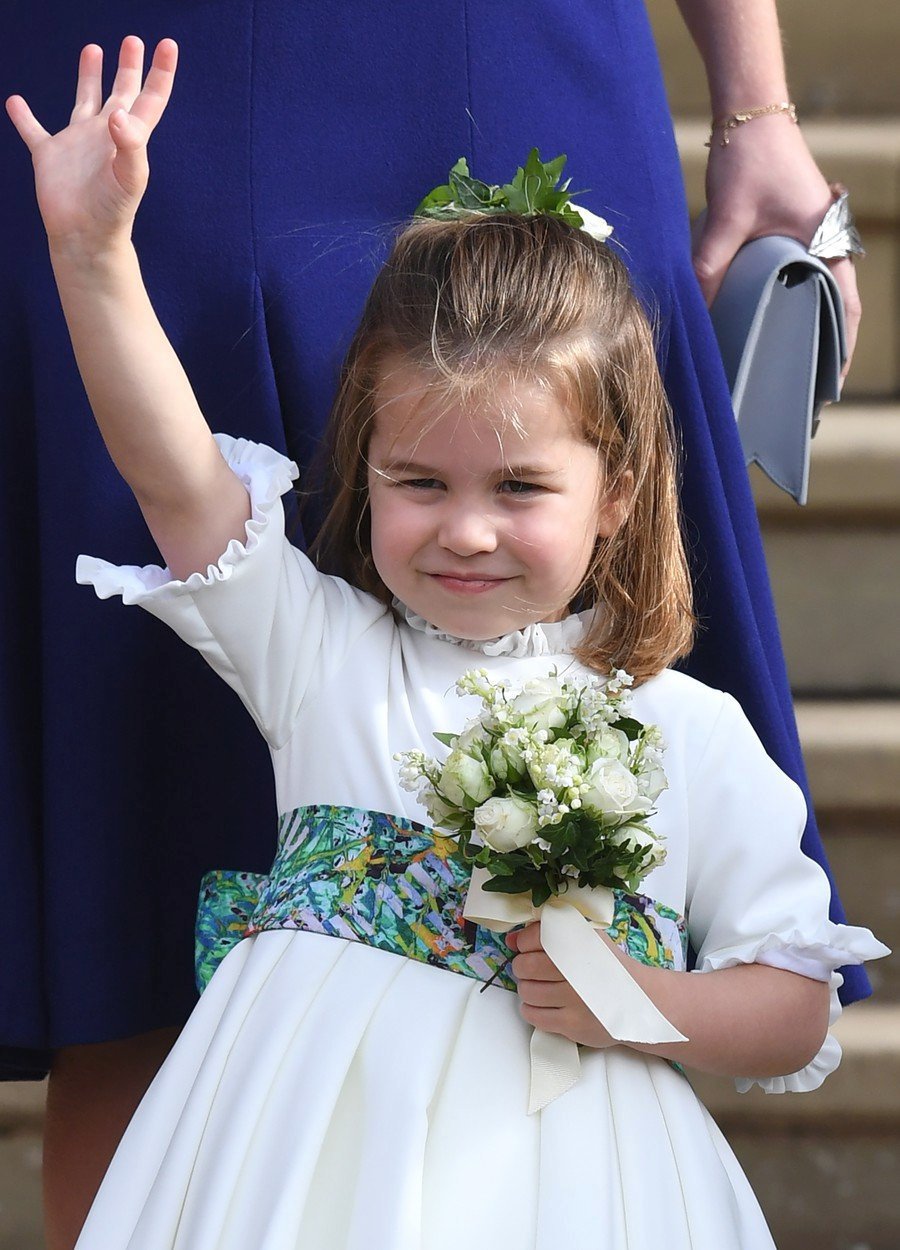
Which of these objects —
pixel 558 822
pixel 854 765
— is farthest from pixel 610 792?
pixel 854 765

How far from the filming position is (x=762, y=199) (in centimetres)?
180

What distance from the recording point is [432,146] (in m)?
1.55

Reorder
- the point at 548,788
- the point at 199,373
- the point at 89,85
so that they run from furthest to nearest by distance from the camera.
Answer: the point at 199,373 < the point at 89,85 < the point at 548,788

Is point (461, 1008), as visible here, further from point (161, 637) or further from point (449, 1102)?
point (161, 637)

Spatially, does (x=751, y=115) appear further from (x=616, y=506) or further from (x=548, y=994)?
(x=548, y=994)

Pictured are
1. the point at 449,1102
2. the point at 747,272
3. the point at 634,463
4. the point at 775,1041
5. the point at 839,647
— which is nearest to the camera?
the point at 449,1102

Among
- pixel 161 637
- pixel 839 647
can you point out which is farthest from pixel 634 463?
pixel 839 647

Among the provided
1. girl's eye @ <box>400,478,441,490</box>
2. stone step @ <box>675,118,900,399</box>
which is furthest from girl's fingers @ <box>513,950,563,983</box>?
stone step @ <box>675,118,900,399</box>

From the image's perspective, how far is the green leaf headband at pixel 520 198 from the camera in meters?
1.48

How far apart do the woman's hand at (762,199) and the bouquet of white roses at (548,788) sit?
0.69 metres

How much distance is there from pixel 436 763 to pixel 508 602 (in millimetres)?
186

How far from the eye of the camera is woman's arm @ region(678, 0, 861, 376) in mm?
1787

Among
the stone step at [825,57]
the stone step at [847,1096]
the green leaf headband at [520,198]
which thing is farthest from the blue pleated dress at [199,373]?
the stone step at [825,57]

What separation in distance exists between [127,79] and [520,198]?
0.37m
